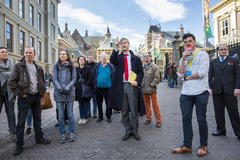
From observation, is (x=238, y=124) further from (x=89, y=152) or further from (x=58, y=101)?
(x=58, y=101)

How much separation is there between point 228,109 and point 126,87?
2149 mm

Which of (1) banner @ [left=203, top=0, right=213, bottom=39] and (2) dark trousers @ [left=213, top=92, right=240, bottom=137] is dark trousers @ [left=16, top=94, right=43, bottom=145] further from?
(1) banner @ [left=203, top=0, right=213, bottom=39]

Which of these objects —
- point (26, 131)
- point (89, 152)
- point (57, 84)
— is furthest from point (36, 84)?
point (89, 152)

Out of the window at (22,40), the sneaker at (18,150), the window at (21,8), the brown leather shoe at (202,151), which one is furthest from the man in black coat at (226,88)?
the window at (21,8)

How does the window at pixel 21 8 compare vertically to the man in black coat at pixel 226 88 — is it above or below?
above

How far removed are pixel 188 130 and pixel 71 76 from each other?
258 centimetres

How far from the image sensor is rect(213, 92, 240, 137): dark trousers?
11.2 ft

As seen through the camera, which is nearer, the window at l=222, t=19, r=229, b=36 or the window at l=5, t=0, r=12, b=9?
the window at l=5, t=0, r=12, b=9

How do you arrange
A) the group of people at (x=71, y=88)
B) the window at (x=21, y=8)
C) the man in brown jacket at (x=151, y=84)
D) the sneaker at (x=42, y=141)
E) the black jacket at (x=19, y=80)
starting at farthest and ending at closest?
1. the window at (x=21, y=8)
2. the man in brown jacket at (x=151, y=84)
3. the sneaker at (x=42, y=141)
4. the group of people at (x=71, y=88)
5. the black jacket at (x=19, y=80)

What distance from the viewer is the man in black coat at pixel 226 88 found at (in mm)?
3430

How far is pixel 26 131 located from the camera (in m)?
4.08

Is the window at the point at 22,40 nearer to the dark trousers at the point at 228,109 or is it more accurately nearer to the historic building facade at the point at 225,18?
the dark trousers at the point at 228,109

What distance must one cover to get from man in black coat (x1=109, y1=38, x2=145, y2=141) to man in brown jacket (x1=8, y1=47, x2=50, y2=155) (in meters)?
1.51

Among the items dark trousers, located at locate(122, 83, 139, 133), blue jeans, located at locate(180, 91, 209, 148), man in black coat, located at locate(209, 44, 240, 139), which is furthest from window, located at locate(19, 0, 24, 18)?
blue jeans, located at locate(180, 91, 209, 148)
